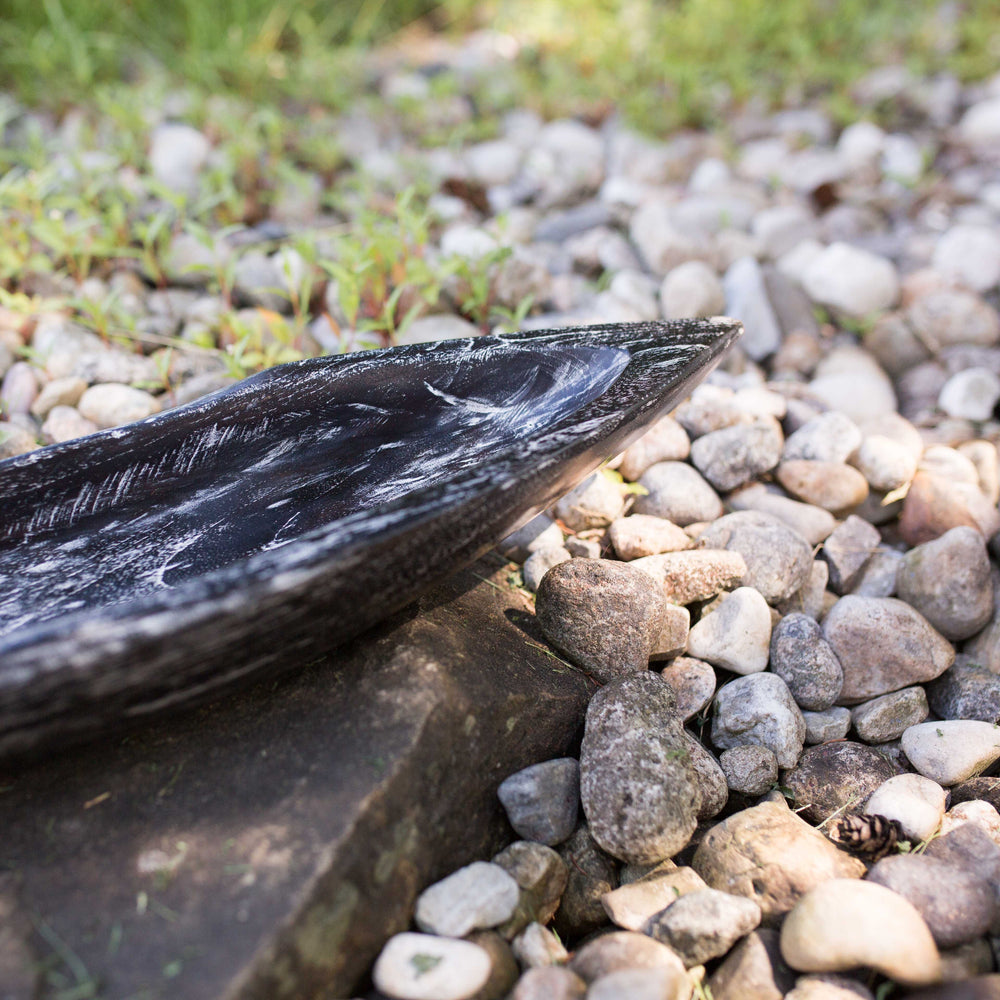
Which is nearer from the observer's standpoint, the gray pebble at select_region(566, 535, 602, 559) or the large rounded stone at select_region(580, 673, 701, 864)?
the large rounded stone at select_region(580, 673, 701, 864)

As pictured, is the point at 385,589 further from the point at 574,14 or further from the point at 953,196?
the point at 574,14

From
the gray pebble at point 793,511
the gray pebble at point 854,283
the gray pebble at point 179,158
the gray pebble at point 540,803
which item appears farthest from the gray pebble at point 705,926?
the gray pebble at point 179,158

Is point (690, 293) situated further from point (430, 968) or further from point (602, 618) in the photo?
point (430, 968)

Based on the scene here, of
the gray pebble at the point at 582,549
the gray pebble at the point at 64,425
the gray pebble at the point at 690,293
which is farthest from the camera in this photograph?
the gray pebble at the point at 690,293

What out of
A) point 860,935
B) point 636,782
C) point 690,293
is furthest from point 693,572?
point 690,293

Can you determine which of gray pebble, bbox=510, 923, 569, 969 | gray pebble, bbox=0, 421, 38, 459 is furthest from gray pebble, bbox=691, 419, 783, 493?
gray pebble, bbox=0, 421, 38, 459

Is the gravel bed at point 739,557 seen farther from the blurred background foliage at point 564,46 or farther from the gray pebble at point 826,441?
the blurred background foliage at point 564,46

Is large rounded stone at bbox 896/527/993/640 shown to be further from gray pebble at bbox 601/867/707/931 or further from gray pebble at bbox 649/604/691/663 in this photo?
gray pebble at bbox 601/867/707/931

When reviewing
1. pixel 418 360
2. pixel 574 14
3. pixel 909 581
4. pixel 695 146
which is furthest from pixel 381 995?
pixel 574 14
